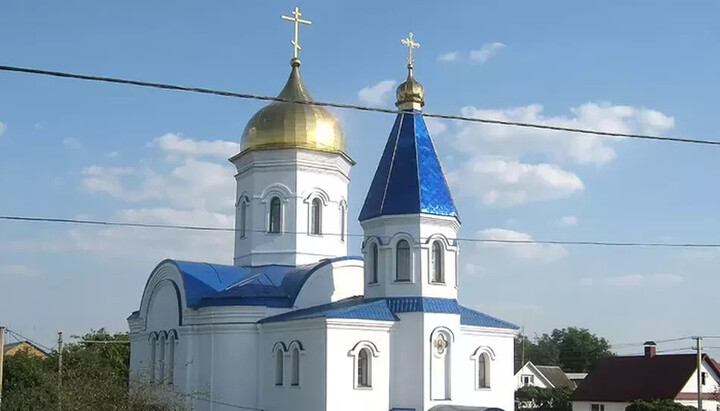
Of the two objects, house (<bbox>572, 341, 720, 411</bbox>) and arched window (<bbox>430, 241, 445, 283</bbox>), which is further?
house (<bbox>572, 341, 720, 411</bbox>)

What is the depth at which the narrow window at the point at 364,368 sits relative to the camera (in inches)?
986

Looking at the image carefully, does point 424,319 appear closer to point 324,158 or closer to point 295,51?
point 324,158

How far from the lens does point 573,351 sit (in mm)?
83125

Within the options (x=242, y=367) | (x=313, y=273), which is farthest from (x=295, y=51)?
(x=242, y=367)

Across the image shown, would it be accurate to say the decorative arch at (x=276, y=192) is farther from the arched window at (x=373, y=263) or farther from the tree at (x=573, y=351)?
the tree at (x=573, y=351)

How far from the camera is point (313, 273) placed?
1107 inches

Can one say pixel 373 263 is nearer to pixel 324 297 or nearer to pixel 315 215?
pixel 324 297

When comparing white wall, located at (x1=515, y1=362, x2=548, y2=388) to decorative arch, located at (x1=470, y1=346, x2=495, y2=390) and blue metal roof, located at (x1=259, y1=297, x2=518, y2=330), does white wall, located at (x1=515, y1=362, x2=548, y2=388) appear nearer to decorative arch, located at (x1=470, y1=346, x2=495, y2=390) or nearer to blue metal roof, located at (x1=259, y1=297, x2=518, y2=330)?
decorative arch, located at (x1=470, y1=346, x2=495, y2=390)

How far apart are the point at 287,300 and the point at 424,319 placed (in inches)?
186

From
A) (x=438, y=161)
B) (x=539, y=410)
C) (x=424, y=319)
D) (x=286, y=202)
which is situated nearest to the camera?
(x=424, y=319)

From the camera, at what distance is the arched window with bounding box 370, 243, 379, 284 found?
1042 inches

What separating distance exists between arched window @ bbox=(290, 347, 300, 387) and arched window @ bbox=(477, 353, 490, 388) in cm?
512

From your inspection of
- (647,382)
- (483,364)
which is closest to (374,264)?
(483,364)

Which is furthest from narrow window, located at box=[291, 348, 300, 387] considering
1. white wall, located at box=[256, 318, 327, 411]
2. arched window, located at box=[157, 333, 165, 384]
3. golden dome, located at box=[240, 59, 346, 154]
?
golden dome, located at box=[240, 59, 346, 154]
